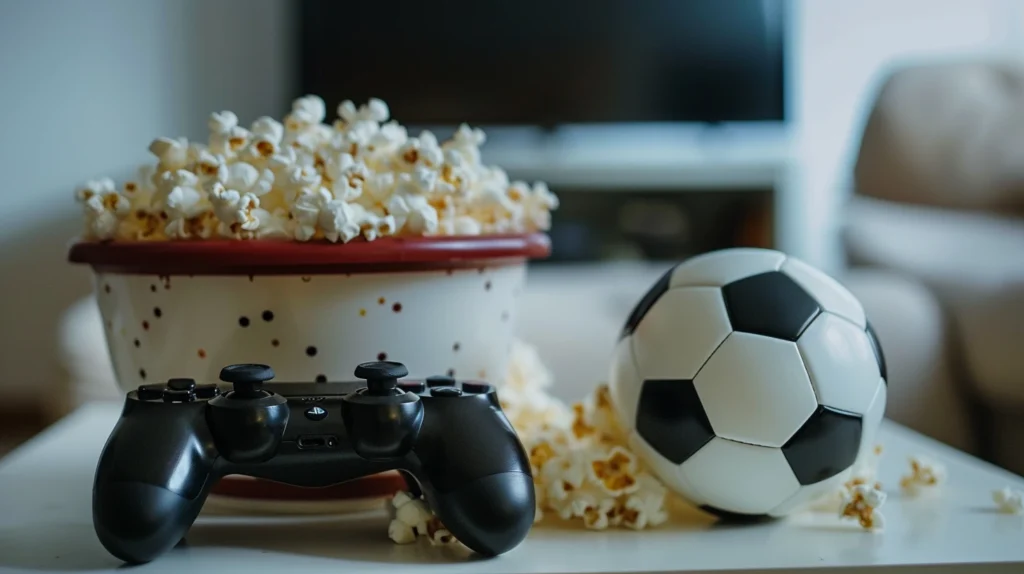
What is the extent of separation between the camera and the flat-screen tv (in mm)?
2848

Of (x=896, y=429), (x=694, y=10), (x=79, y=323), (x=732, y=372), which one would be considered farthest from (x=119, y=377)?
(x=694, y=10)

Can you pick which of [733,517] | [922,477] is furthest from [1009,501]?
[733,517]

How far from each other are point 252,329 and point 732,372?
0.28m

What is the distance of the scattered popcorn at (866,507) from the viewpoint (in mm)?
533

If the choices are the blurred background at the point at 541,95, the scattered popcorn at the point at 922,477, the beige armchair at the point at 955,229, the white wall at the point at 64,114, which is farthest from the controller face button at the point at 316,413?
the white wall at the point at 64,114

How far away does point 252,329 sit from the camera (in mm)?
560

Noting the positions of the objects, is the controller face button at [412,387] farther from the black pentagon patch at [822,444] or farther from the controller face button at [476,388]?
the black pentagon patch at [822,444]

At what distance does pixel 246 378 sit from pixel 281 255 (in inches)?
3.7

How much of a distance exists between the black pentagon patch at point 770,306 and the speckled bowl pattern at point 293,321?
0.53 ft

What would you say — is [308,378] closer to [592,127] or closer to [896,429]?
[896,429]

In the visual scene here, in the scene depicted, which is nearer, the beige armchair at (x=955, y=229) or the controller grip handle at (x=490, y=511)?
the controller grip handle at (x=490, y=511)

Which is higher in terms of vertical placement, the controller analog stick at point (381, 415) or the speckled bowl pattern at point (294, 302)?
the speckled bowl pattern at point (294, 302)

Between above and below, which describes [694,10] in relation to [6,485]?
above

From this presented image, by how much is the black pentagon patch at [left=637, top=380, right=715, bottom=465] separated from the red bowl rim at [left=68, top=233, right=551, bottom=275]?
14 centimetres
